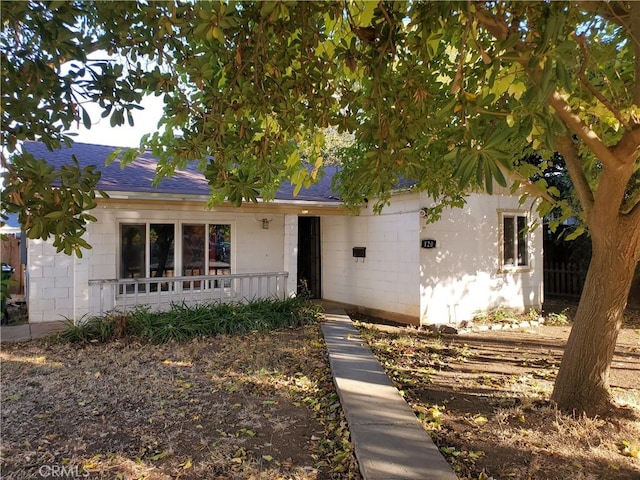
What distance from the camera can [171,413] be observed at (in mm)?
4379

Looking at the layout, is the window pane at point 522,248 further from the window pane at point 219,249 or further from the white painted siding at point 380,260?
the window pane at point 219,249

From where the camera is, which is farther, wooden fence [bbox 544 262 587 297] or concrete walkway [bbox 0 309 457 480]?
wooden fence [bbox 544 262 587 297]

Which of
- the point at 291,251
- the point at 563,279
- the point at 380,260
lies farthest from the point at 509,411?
the point at 563,279

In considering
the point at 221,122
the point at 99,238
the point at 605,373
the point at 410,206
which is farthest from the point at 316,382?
the point at 99,238

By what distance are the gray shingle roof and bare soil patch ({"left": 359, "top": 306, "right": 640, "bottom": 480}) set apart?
4642 mm

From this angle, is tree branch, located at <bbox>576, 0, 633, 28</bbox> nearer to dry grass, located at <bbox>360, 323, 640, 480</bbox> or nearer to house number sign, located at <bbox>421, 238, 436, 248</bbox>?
dry grass, located at <bbox>360, 323, 640, 480</bbox>

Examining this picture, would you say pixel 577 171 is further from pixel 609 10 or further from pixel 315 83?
pixel 315 83

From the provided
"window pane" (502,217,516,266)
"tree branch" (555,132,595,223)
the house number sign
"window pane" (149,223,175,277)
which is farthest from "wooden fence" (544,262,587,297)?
"window pane" (149,223,175,277)

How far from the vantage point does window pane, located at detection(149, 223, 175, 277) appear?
950 cm

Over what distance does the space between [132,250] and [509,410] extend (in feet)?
26.1

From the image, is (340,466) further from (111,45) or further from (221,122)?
(111,45)

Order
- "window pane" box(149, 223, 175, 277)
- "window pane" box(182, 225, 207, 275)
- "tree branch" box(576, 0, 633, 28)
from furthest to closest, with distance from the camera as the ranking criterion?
1. "window pane" box(182, 225, 207, 275)
2. "window pane" box(149, 223, 175, 277)
3. "tree branch" box(576, 0, 633, 28)

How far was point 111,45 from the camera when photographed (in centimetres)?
300

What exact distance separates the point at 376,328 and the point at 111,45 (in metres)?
7.20
